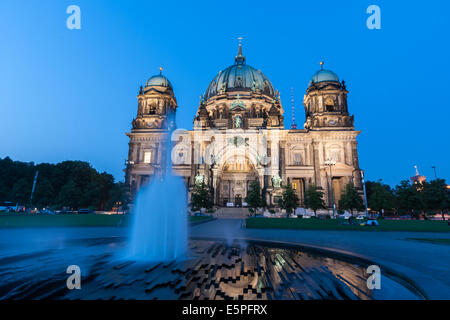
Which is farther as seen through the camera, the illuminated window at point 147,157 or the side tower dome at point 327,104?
the illuminated window at point 147,157

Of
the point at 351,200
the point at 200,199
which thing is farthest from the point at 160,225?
the point at 351,200

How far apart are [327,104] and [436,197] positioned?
25.3 m

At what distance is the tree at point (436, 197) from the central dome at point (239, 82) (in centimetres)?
3905

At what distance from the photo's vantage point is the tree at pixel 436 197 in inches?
1299

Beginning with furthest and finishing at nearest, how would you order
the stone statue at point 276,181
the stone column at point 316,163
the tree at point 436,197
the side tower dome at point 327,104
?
the side tower dome at point 327,104, the stone column at point 316,163, the stone statue at point 276,181, the tree at point 436,197

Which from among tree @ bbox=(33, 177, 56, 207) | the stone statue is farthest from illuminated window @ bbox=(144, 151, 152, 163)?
tree @ bbox=(33, 177, 56, 207)

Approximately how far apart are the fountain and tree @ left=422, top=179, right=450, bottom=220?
1635 inches

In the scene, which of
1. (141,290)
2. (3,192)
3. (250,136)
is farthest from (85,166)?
(141,290)

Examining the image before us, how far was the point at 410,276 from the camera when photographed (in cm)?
440

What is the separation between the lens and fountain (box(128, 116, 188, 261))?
7.52m

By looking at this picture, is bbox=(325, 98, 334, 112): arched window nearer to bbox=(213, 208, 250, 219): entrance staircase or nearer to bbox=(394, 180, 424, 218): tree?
bbox=(394, 180, 424, 218): tree

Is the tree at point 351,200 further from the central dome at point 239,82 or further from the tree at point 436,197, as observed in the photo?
the central dome at point 239,82

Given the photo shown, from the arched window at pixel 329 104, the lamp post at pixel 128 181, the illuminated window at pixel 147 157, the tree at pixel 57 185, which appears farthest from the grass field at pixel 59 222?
the arched window at pixel 329 104

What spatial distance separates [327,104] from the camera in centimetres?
4847
